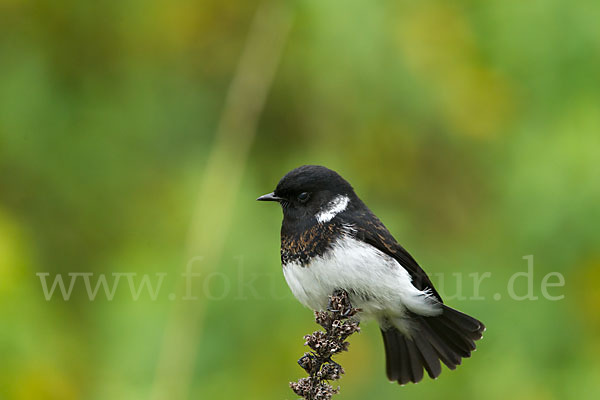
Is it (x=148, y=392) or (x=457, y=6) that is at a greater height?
(x=457, y=6)

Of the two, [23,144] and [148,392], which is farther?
[23,144]

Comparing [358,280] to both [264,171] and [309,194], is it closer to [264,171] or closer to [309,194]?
[309,194]

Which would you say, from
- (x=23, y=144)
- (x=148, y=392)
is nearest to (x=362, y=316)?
(x=148, y=392)

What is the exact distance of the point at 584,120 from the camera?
3910 mm

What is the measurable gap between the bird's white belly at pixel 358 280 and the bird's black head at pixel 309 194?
0.22 m

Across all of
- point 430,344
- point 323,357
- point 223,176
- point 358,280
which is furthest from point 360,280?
point 223,176

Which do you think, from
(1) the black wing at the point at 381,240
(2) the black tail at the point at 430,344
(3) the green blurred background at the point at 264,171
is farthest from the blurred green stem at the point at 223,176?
(2) the black tail at the point at 430,344

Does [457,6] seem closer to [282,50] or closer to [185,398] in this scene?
[282,50]

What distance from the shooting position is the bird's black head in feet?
11.3

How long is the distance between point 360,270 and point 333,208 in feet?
1.22

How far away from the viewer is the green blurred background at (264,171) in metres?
3.71

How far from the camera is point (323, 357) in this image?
2469 mm

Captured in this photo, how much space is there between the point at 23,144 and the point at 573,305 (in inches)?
134

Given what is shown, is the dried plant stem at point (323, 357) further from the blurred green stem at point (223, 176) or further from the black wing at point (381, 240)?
the blurred green stem at point (223, 176)
